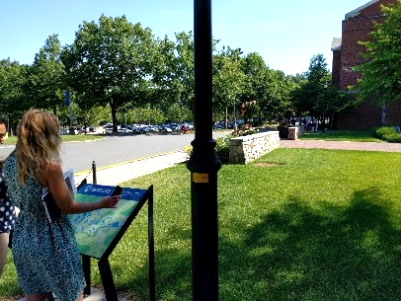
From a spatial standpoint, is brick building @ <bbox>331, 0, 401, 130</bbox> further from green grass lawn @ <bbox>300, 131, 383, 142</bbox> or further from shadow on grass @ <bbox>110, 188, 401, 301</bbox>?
shadow on grass @ <bbox>110, 188, 401, 301</bbox>

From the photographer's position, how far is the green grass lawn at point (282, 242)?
412 centimetres

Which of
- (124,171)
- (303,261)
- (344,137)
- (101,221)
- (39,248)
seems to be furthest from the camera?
(344,137)

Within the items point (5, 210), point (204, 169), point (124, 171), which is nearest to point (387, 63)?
point (124, 171)

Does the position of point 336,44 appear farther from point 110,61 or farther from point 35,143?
point 35,143

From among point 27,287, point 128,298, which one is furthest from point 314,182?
point 27,287

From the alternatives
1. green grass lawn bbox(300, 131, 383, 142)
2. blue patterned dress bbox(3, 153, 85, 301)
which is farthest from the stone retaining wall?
green grass lawn bbox(300, 131, 383, 142)

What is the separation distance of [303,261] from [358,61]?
145 ft

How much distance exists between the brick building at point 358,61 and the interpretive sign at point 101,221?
1716 inches

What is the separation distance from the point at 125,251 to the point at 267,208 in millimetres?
3105

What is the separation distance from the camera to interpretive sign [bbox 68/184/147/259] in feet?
9.84

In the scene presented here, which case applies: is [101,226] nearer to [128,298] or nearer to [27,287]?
[27,287]

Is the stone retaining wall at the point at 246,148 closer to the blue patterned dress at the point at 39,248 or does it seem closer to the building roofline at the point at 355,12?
the blue patterned dress at the point at 39,248

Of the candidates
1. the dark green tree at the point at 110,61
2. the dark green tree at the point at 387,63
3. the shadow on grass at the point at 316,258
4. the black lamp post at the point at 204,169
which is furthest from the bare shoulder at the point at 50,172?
the dark green tree at the point at 110,61

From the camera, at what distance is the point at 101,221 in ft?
10.5
